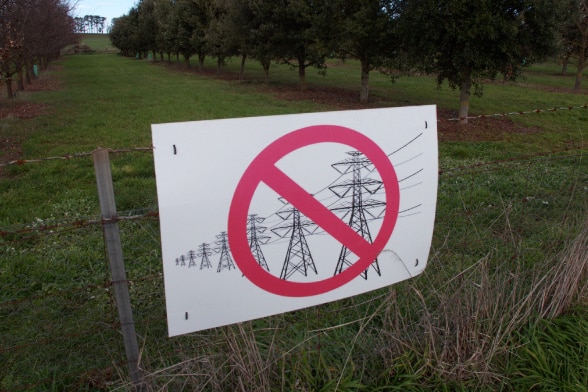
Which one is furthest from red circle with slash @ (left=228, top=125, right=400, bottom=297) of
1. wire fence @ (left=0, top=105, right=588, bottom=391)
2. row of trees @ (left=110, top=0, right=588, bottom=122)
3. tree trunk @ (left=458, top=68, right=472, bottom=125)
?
tree trunk @ (left=458, top=68, right=472, bottom=125)

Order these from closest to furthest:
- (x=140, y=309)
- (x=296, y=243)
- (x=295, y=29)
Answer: (x=296, y=243), (x=140, y=309), (x=295, y=29)

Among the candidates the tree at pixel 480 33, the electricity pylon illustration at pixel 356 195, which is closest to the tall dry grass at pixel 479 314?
the electricity pylon illustration at pixel 356 195

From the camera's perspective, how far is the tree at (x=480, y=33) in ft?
37.9

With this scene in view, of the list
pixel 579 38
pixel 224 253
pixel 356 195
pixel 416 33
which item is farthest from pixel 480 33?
pixel 579 38

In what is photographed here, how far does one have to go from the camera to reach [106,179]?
5.98 ft

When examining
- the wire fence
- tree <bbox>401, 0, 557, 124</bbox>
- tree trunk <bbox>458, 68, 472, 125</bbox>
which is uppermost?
tree <bbox>401, 0, 557, 124</bbox>

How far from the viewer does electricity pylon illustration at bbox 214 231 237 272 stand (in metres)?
2.00

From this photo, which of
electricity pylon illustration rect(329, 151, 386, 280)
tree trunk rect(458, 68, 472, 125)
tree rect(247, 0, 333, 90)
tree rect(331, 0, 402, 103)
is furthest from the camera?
tree rect(247, 0, 333, 90)

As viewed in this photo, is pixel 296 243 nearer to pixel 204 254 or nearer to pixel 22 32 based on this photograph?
pixel 204 254

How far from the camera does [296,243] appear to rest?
2195 millimetres

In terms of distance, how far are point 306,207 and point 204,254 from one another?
0.53m

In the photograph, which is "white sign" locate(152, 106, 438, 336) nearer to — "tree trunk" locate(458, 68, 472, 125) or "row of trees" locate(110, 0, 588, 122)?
"row of trees" locate(110, 0, 588, 122)

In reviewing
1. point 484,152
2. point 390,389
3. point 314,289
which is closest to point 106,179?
point 314,289

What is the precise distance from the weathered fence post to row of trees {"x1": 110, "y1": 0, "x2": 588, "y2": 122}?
38.2ft
